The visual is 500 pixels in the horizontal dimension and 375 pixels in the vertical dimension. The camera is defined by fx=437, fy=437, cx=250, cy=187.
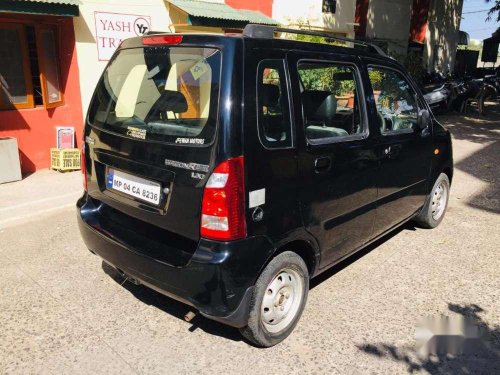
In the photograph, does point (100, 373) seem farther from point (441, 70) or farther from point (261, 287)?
point (441, 70)

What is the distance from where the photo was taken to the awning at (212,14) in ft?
25.6

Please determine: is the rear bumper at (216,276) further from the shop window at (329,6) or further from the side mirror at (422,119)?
the shop window at (329,6)

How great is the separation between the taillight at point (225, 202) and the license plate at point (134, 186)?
0.40m

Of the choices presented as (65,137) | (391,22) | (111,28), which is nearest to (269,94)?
(65,137)

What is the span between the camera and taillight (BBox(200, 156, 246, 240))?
7.63 ft

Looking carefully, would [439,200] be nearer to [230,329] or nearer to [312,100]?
[312,100]

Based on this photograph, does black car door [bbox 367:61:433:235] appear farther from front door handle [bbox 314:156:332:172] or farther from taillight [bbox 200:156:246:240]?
taillight [bbox 200:156:246:240]

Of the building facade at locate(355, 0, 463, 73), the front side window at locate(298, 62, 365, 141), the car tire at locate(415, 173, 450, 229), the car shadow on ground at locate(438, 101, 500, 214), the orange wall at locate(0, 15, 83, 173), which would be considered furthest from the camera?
the building facade at locate(355, 0, 463, 73)

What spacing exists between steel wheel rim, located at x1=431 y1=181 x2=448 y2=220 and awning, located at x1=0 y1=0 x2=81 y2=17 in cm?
543

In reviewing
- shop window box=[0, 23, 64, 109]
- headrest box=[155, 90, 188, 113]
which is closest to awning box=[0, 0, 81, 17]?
shop window box=[0, 23, 64, 109]

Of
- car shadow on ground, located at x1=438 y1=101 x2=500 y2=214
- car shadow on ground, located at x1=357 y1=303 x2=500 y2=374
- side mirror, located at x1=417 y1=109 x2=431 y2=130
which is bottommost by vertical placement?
car shadow on ground, located at x1=357 y1=303 x2=500 y2=374

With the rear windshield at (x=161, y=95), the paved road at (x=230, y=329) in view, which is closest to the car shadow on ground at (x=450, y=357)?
the paved road at (x=230, y=329)

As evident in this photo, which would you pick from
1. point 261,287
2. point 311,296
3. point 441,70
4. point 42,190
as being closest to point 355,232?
point 311,296

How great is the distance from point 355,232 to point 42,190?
4519 millimetres
